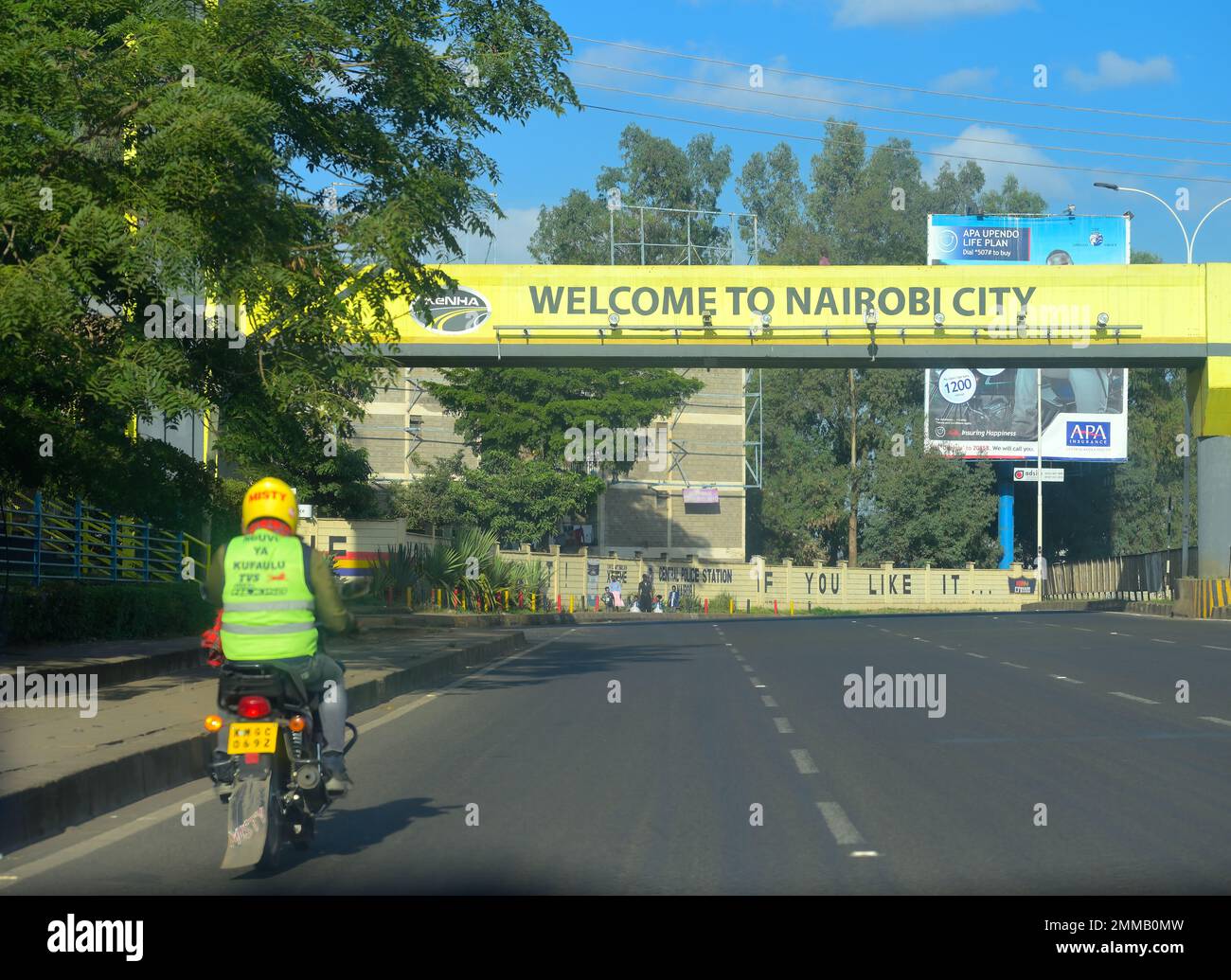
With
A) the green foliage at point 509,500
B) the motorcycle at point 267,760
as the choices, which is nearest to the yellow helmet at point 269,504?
the motorcycle at point 267,760

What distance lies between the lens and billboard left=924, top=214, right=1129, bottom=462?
7281 centimetres

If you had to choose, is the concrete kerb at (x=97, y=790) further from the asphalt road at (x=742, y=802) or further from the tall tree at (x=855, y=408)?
the tall tree at (x=855, y=408)

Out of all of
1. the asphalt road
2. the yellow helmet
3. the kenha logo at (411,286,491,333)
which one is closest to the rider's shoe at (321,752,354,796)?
the asphalt road

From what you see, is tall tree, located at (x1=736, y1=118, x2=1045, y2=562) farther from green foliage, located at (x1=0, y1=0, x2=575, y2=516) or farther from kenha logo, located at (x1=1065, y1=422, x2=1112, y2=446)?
green foliage, located at (x1=0, y1=0, x2=575, y2=516)

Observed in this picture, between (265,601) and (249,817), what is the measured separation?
1.05 metres

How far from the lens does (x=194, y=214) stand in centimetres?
1445

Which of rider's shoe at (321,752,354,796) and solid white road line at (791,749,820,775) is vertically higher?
rider's shoe at (321,752,354,796)

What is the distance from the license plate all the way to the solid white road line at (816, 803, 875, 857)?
2.99m

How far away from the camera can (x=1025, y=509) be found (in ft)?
293

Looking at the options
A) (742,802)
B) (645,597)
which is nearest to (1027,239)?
(645,597)

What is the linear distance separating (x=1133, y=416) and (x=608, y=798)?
83583 millimetres
